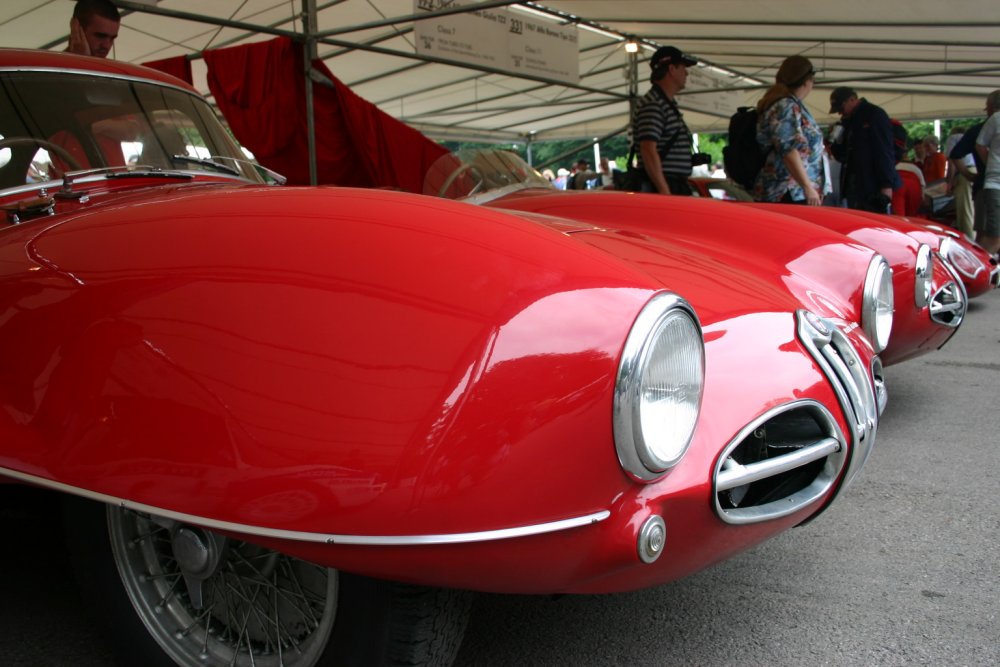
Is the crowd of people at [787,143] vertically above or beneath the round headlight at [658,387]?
beneath

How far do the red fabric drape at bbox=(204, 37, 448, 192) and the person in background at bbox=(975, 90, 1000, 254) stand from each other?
15.7 ft

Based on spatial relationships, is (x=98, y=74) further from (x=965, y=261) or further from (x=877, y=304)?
(x=965, y=261)

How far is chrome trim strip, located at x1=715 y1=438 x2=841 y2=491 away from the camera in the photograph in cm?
144

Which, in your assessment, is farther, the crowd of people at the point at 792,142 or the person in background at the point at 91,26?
the crowd of people at the point at 792,142

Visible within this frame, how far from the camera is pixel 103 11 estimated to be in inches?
129

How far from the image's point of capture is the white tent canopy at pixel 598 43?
912 centimetres

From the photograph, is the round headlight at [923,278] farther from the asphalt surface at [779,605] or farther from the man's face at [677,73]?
the man's face at [677,73]

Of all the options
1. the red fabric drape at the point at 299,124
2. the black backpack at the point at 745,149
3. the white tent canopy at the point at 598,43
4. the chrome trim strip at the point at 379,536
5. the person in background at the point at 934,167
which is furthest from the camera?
the person in background at the point at 934,167

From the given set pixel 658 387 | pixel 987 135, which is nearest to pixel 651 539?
pixel 658 387

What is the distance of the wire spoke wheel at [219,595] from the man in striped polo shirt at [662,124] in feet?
12.0

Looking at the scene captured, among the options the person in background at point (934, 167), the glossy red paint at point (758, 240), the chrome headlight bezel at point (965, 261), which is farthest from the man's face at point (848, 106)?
the person in background at point (934, 167)

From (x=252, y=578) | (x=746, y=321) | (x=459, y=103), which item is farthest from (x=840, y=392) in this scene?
(x=459, y=103)

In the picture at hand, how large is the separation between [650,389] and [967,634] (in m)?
1.07

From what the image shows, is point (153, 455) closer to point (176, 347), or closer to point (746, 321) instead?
point (176, 347)
